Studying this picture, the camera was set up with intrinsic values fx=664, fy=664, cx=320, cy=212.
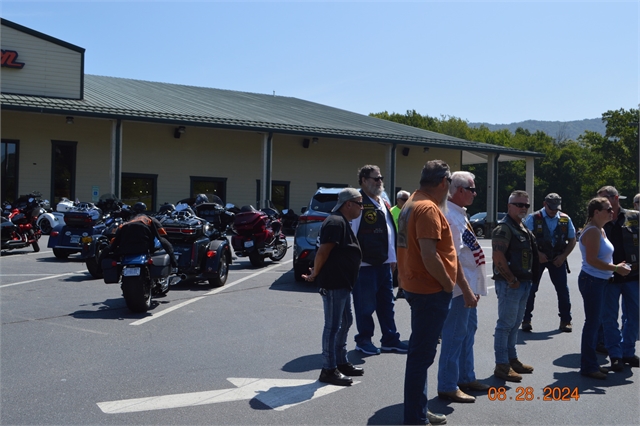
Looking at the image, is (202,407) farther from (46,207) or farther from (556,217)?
(46,207)

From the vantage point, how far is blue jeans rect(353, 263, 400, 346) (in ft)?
25.2

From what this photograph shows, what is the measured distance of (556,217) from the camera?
929cm

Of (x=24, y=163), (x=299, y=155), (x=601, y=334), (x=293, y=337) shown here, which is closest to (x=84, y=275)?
(x=293, y=337)

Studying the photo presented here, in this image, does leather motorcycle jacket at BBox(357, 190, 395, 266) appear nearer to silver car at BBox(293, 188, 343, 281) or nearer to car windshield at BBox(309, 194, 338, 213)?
silver car at BBox(293, 188, 343, 281)

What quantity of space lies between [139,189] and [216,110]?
5349mm

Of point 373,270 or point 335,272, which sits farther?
point 373,270

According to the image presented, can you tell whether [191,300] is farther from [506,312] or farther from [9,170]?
[9,170]

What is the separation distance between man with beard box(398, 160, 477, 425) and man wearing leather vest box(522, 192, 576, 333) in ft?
14.7

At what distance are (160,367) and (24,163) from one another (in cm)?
2094

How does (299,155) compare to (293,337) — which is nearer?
(293,337)

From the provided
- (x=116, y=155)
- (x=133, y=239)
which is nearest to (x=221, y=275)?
(x=133, y=239)

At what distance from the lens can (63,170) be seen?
26062 millimetres

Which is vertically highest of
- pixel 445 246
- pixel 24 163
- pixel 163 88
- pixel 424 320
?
pixel 163 88
